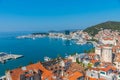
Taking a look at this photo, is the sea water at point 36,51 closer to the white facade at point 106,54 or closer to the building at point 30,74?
the building at point 30,74

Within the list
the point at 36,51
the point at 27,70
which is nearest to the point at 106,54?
the point at 27,70

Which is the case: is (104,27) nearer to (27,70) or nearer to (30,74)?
(27,70)

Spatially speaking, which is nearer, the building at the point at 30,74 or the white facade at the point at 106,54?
the building at the point at 30,74

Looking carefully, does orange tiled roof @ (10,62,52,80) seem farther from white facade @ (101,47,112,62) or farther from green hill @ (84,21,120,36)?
green hill @ (84,21,120,36)

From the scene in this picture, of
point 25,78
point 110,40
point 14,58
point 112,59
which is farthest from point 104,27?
point 25,78

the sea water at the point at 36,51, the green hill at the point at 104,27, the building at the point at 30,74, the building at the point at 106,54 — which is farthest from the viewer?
the green hill at the point at 104,27

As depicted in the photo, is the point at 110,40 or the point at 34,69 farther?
the point at 110,40

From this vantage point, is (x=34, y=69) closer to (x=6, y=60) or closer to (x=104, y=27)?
(x=6, y=60)

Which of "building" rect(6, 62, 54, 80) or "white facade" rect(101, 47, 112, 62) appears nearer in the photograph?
"building" rect(6, 62, 54, 80)

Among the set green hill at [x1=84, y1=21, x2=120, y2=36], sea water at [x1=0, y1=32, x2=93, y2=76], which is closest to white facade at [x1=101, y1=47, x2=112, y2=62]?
sea water at [x1=0, y1=32, x2=93, y2=76]

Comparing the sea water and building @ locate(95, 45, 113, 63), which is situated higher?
building @ locate(95, 45, 113, 63)

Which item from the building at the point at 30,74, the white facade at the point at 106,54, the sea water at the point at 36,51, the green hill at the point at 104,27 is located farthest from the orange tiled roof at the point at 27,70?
the green hill at the point at 104,27
